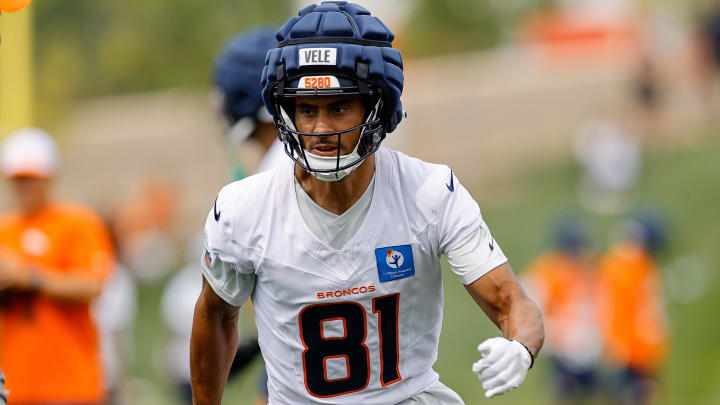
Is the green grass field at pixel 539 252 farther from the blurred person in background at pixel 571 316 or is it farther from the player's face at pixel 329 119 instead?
the player's face at pixel 329 119

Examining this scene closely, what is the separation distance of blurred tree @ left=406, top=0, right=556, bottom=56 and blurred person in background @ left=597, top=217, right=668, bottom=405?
11.6m

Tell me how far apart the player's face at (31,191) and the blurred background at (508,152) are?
122 cm

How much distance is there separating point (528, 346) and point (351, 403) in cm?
64

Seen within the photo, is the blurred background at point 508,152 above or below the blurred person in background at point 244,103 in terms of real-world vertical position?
below

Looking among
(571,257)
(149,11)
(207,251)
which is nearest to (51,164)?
(207,251)

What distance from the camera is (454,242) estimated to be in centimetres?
372

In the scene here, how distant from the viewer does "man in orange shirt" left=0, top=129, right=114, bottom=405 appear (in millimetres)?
6613

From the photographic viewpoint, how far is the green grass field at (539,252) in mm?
13469

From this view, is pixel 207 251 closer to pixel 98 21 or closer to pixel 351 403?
pixel 351 403

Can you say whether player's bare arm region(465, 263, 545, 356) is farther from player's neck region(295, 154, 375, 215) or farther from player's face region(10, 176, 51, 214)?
player's face region(10, 176, 51, 214)

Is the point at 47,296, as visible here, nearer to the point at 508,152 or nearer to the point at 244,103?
the point at 244,103

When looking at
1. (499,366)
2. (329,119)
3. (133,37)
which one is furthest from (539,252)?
(499,366)

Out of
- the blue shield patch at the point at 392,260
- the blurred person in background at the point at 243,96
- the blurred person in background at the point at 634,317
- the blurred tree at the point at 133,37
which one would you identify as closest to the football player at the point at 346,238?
the blue shield patch at the point at 392,260

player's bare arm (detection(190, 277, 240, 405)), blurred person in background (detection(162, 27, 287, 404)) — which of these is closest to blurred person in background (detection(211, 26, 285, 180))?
blurred person in background (detection(162, 27, 287, 404))
